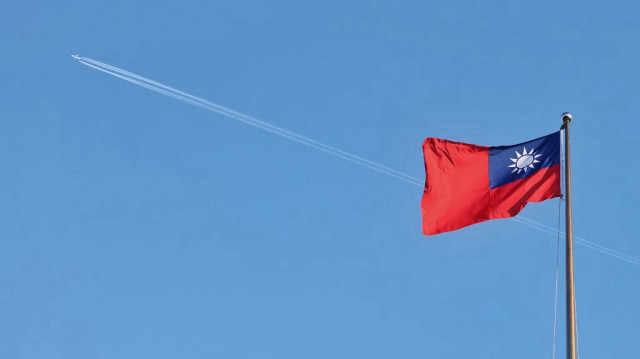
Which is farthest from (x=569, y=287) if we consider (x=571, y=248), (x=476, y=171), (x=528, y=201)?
(x=476, y=171)

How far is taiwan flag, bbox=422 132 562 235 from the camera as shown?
30.5 m

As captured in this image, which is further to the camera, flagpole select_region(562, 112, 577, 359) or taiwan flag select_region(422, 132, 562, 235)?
taiwan flag select_region(422, 132, 562, 235)

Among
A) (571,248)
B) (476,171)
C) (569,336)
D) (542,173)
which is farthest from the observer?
(476,171)

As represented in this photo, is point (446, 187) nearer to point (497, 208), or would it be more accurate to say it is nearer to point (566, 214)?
point (497, 208)

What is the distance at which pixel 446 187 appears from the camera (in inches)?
1288

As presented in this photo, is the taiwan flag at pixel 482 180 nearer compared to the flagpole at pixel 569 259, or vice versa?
the flagpole at pixel 569 259

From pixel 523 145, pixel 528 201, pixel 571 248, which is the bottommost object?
pixel 571 248

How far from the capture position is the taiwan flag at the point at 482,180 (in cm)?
3053

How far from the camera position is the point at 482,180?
105 feet

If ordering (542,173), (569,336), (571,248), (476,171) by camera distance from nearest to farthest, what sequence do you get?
(569,336) < (571,248) < (542,173) < (476,171)

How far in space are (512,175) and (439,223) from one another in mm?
2950

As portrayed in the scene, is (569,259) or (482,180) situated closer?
(569,259)

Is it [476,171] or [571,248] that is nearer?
[571,248]

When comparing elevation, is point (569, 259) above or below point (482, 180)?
below
